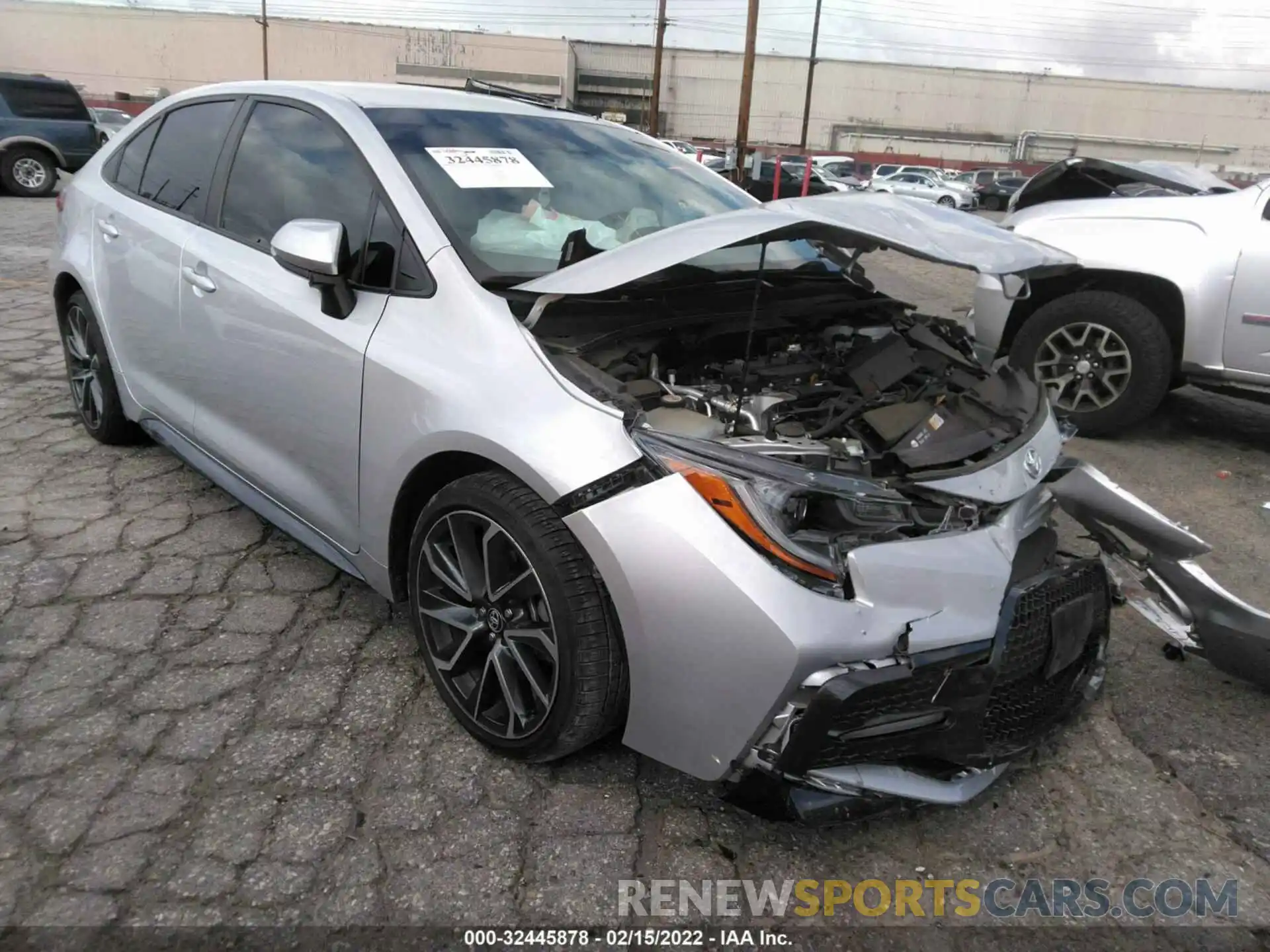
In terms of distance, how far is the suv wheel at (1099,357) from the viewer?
474 cm

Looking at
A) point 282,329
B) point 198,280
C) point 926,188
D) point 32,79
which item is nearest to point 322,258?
point 282,329

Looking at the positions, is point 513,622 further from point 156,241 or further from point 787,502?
point 156,241

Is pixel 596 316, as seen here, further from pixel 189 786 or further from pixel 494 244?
pixel 189 786

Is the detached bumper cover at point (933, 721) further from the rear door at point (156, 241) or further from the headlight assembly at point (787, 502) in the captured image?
the rear door at point (156, 241)

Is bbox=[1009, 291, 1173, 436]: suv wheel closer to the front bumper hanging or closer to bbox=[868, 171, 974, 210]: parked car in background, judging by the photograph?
the front bumper hanging

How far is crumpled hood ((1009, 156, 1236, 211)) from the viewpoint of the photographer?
5.97 m

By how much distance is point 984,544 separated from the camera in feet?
6.57

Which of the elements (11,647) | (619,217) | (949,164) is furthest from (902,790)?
(949,164)

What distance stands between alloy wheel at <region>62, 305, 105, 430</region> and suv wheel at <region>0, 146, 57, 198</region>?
13.3m

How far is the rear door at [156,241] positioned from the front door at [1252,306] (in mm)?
4809

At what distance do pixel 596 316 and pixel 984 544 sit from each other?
1154 millimetres

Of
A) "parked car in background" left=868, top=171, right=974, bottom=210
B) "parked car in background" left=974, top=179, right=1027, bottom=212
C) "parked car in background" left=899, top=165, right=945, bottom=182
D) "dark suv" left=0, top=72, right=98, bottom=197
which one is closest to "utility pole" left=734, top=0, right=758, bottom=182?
"parked car in background" left=868, top=171, right=974, bottom=210

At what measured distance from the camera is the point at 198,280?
2.97 m

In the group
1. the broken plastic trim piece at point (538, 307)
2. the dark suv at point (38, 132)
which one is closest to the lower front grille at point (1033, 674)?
the broken plastic trim piece at point (538, 307)
